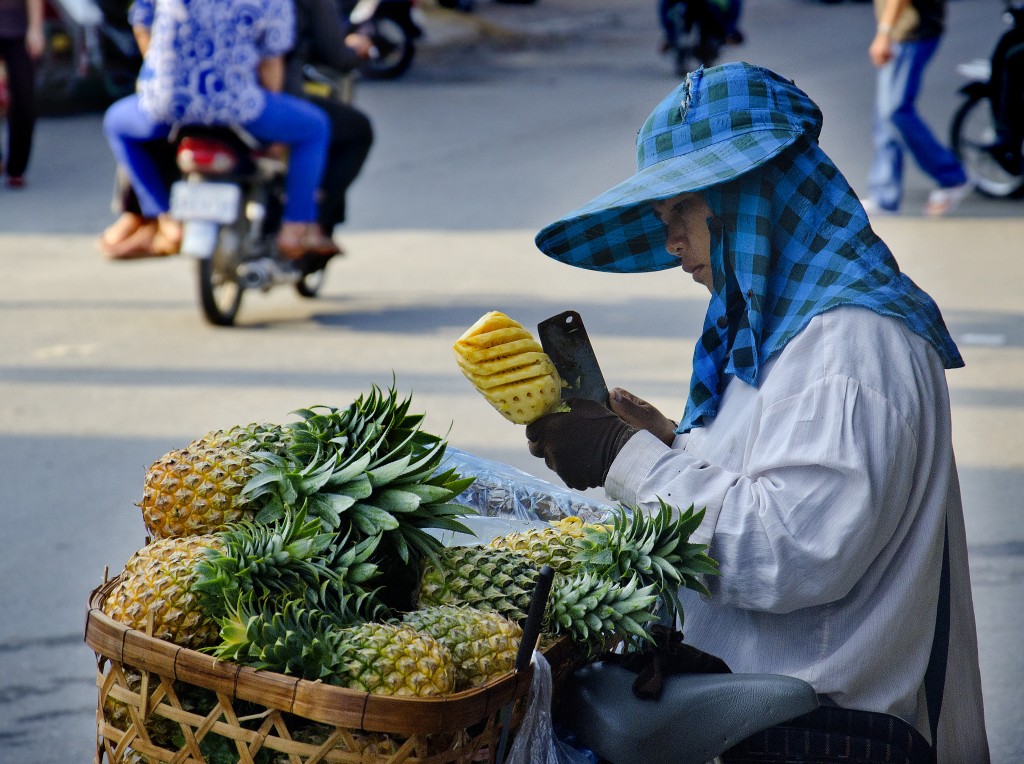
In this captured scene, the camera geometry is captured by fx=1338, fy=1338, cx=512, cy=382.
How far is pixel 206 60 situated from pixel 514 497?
173 inches

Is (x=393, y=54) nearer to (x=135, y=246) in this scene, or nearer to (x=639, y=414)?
(x=135, y=246)

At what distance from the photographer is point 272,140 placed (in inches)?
254

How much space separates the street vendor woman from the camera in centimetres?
186

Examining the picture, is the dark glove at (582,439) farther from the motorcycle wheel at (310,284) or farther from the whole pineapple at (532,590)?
the motorcycle wheel at (310,284)

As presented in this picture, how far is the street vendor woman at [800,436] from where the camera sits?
1859 mm

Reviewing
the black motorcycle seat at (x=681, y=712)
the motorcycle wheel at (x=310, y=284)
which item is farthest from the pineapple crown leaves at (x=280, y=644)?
the motorcycle wheel at (x=310, y=284)

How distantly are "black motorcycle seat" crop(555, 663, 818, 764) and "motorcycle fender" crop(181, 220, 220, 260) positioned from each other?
4836mm

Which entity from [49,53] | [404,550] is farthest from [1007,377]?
[49,53]

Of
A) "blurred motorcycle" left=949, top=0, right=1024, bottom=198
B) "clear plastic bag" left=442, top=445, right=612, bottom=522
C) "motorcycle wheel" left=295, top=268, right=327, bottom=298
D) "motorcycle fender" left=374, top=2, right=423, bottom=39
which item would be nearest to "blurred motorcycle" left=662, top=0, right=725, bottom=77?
"motorcycle fender" left=374, top=2, right=423, bottom=39

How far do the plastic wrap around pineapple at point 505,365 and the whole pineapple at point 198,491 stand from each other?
35cm

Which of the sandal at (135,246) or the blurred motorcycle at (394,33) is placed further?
the blurred motorcycle at (394,33)

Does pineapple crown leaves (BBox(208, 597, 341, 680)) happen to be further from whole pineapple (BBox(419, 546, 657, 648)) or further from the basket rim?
whole pineapple (BBox(419, 546, 657, 648))

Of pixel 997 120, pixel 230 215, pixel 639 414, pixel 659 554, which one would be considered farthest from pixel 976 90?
pixel 659 554

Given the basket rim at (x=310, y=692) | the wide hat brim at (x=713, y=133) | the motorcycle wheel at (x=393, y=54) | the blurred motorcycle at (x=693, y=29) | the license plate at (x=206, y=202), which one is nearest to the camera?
the basket rim at (x=310, y=692)
